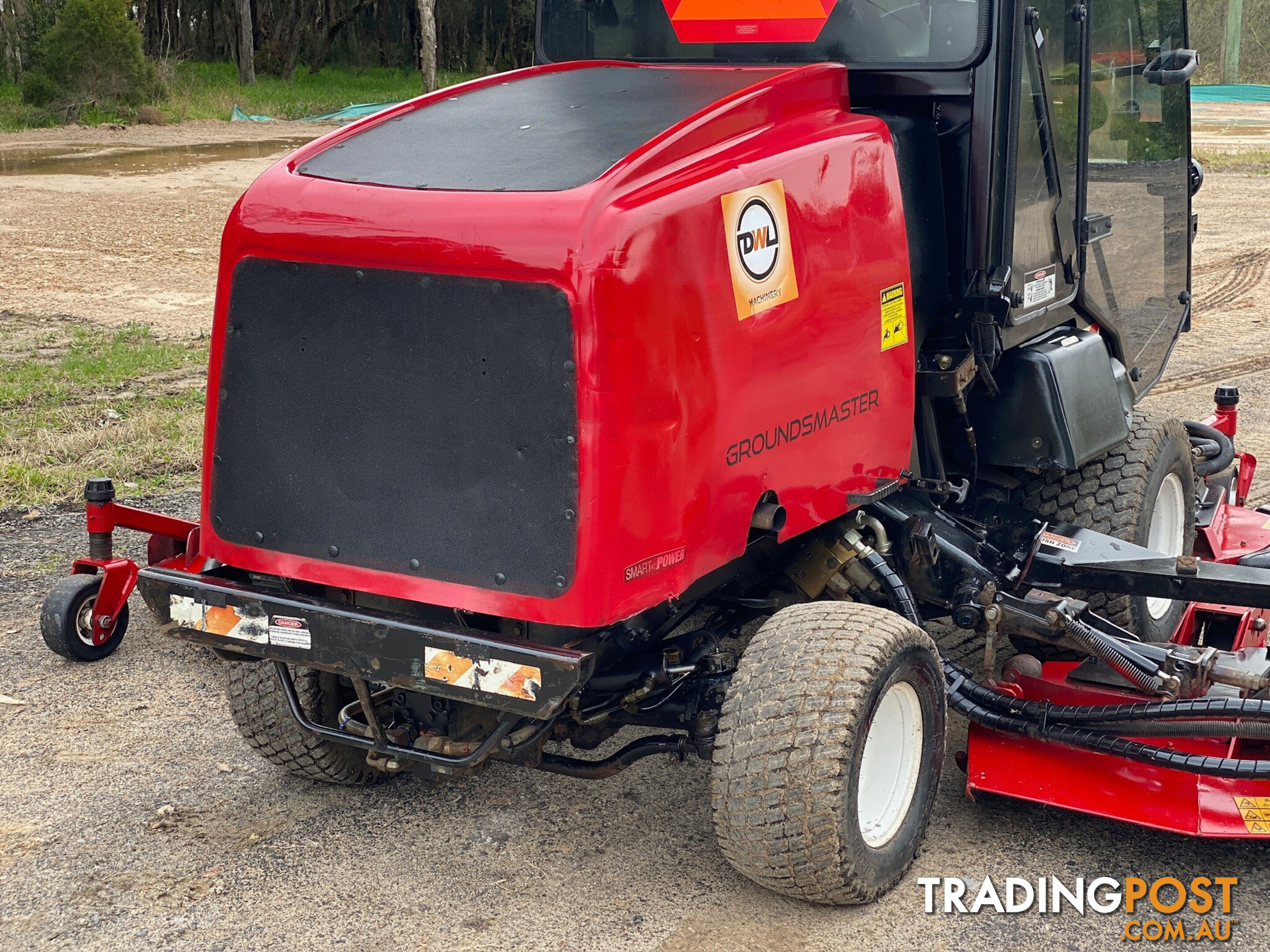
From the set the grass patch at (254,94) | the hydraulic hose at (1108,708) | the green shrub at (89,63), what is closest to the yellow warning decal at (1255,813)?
the hydraulic hose at (1108,708)

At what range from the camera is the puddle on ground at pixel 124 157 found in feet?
60.2

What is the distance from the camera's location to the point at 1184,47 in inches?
207

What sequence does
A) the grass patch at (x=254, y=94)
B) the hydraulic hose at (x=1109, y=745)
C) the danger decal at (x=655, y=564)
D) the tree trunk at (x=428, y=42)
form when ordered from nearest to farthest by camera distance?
1. the danger decal at (x=655, y=564)
2. the hydraulic hose at (x=1109, y=745)
3. the grass patch at (x=254, y=94)
4. the tree trunk at (x=428, y=42)

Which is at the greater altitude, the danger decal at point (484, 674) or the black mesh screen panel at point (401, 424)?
the black mesh screen panel at point (401, 424)

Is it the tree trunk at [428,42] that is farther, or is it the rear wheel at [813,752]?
the tree trunk at [428,42]

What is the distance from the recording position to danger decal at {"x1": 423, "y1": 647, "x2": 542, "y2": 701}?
10.3ft

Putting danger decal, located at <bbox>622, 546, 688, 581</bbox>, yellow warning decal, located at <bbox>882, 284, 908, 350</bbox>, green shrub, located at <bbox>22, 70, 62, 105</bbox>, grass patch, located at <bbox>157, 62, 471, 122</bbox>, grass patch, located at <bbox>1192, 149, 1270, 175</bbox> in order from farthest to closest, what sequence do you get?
grass patch, located at <bbox>157, 62, 471, 122</bbox>, green shrub, located at <bbox>22, 70, 62, 105</bbox>, grass patch, located at <bbox>1192, 149, 1270, 175</bbox>, yellow warning decal, located at <bbox>882, 284, 908, 350</bbox>, danger decal, located at <bbox>622, 546, 688, 581</bbox>

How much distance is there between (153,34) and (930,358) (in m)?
44.7

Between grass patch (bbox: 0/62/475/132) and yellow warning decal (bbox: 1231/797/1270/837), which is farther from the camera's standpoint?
grass patch (bbox: 0/62/475/132)

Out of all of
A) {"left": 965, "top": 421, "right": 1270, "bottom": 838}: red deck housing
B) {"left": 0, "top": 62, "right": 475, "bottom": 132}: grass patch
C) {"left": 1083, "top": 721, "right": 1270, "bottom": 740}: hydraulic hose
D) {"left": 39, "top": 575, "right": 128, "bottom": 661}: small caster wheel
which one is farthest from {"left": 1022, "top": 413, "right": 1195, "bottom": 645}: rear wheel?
{"left": 0, "top": 62, "right": 475, "bottom": 132}: grass patch

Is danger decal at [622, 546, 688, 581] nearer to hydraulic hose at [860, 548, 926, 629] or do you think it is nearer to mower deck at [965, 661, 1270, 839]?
hydraulic hose at [860, 548, 926, 629]

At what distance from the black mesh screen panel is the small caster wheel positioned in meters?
1.67

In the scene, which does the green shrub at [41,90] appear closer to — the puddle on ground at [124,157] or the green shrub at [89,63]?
the green shrub at [89,63]

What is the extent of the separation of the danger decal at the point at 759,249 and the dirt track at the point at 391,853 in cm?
148
